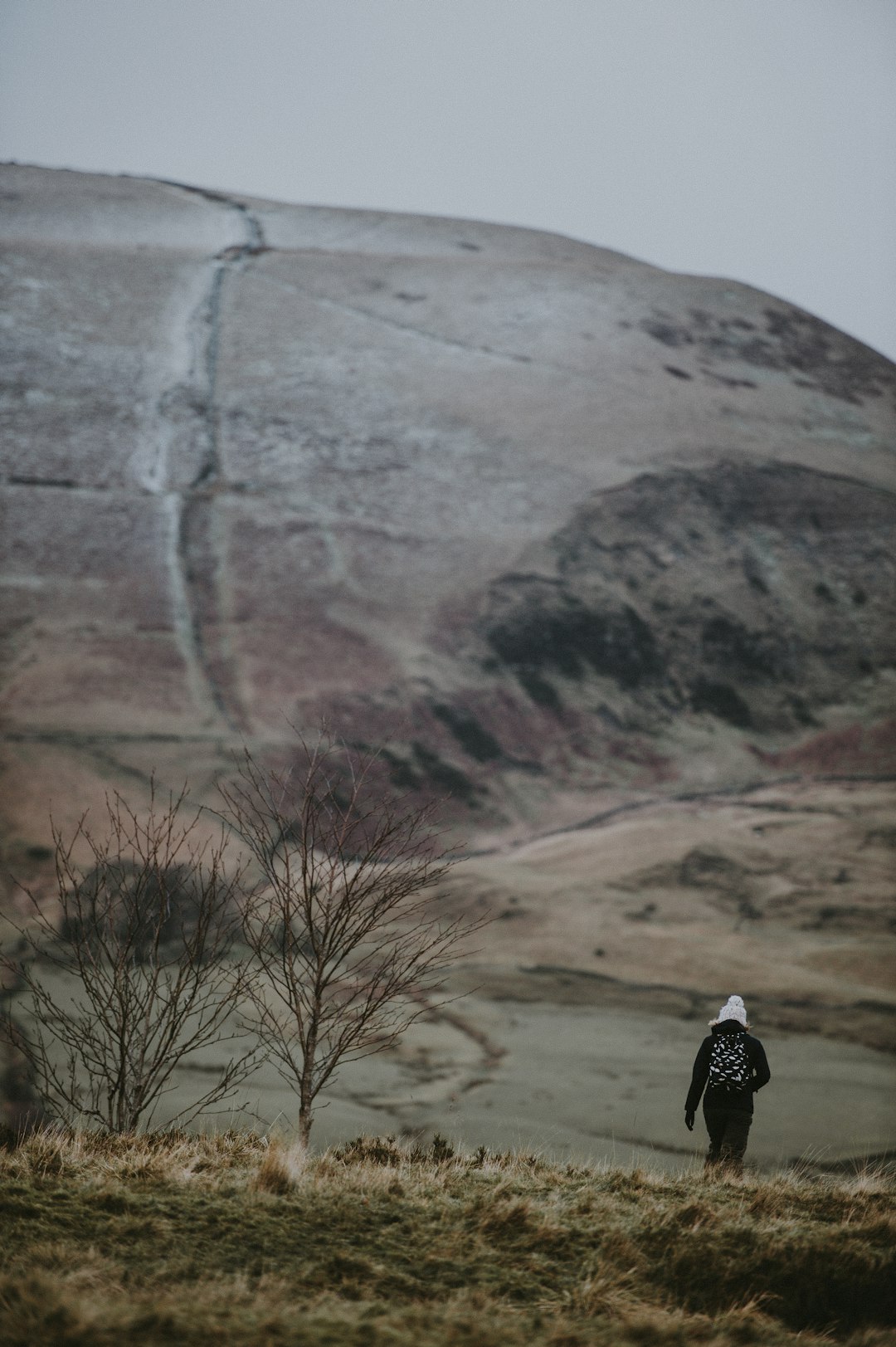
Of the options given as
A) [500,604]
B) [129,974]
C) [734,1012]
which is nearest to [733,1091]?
[734,1012]

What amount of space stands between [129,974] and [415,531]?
12.2 metres

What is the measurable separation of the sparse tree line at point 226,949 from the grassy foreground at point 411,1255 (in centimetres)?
141

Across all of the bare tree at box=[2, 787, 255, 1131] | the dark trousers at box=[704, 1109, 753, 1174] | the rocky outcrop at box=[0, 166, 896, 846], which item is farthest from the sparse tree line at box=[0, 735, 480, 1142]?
the rocky outcrop at box=[0, 166, 896, 846]

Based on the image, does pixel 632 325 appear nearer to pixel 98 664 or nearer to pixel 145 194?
pixel 145 194

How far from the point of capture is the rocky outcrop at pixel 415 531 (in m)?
16.1

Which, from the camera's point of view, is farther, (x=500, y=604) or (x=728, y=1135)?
(x=500, y=604)

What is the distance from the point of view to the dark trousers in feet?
18.8

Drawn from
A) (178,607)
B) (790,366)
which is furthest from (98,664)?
(790,366)

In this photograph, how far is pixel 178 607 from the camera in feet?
55.1

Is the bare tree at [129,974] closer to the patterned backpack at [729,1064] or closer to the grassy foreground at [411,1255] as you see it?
the grassy foreground at [411,1255]

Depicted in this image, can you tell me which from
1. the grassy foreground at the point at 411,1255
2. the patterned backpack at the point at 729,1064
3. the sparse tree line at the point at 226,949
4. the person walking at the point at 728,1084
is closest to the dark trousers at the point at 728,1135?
the person walking at the point at 728,1084

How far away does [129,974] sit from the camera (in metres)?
6.80

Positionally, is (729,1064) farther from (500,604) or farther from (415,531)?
(415,531)

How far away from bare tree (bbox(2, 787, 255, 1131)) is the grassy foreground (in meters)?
1.41
